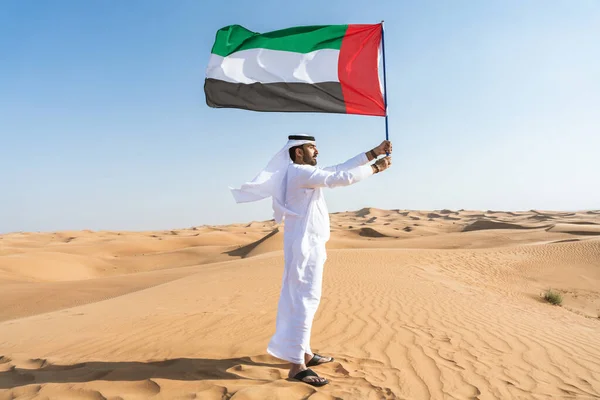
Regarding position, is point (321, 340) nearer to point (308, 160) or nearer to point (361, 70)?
point (308, 160)

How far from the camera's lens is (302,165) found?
4.03 metres

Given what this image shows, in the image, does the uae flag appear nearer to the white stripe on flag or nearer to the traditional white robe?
the white stripe on flag

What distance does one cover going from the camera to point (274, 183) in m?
4.23

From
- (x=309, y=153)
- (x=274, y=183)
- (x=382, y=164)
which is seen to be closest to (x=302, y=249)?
(x=274, y=183)

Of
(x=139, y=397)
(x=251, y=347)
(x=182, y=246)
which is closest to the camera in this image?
(x=139, y=397)

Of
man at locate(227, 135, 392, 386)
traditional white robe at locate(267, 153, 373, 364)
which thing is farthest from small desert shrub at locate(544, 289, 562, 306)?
traditional white robe at locate(267, 153, 373, 364)

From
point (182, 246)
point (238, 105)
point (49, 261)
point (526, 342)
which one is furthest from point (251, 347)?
point (182, 246)

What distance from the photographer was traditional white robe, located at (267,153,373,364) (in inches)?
151

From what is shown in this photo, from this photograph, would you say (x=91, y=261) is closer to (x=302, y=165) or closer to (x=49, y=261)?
(x=49, y=261)

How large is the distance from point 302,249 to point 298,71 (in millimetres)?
2269

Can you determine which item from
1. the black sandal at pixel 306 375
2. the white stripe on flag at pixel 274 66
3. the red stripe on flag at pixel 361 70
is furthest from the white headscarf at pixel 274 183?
the black sandal at pixel 306 375

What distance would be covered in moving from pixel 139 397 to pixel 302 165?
2362 mm

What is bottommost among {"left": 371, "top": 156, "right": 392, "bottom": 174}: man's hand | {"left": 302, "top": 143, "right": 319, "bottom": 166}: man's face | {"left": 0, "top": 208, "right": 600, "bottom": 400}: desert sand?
{"left": 0, "top": 208, "right": 600, "bottom": 400}: desert sand

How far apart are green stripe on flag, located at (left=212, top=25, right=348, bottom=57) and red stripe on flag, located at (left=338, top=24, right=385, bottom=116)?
13 cm
